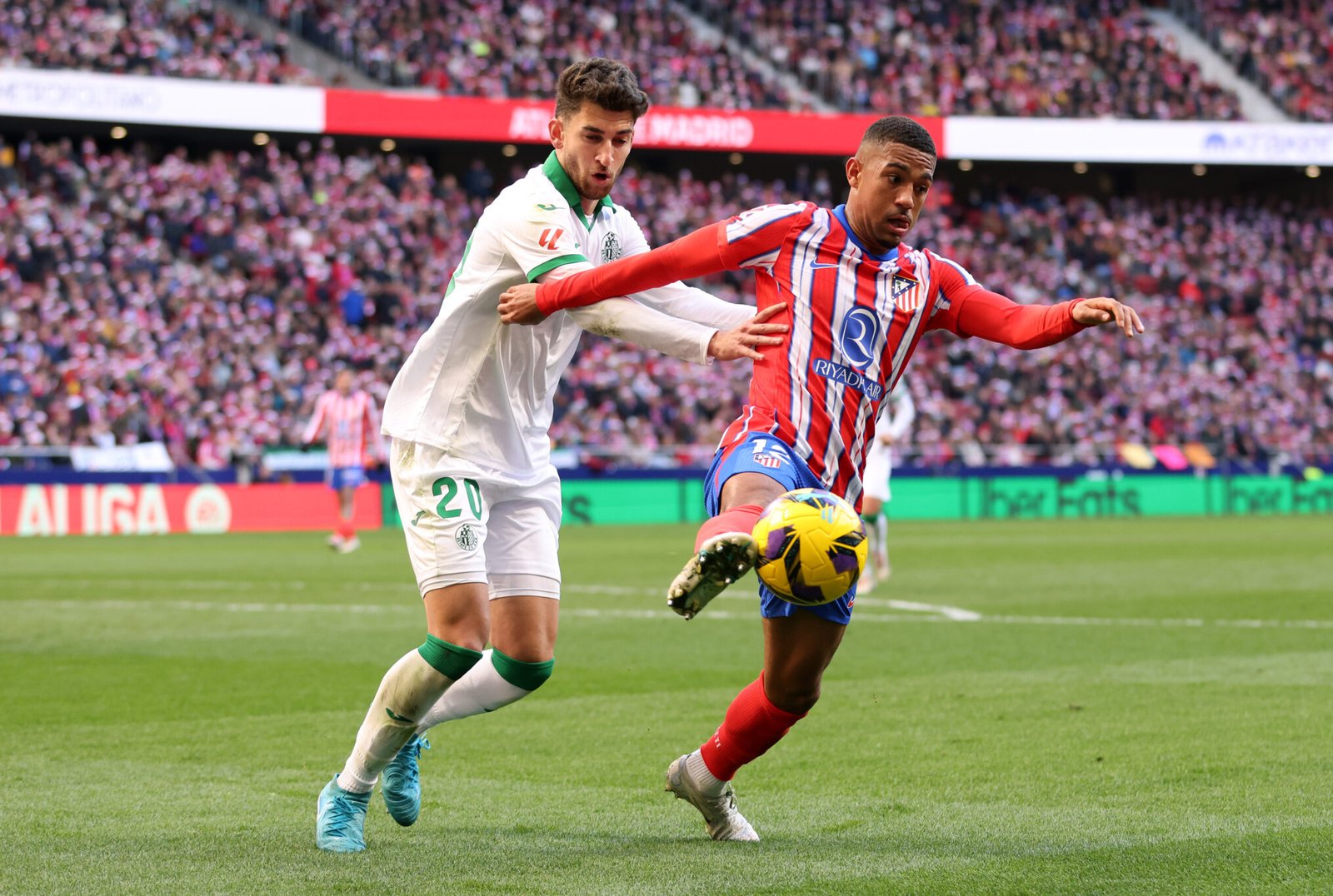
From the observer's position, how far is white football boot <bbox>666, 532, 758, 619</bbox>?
4.27m

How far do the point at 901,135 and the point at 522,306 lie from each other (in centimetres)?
129

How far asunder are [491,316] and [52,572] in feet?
43.6

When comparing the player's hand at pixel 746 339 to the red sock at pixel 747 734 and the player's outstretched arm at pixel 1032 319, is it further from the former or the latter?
the red sock at pixel 747 734

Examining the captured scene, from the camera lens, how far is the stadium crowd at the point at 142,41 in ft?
104

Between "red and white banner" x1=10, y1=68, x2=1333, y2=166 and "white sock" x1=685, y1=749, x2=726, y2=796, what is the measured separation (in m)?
29.0

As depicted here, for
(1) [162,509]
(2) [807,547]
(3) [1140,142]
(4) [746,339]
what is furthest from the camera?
(3) [1140,142]

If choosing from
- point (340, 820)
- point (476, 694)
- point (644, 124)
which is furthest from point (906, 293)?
point (644, 124)

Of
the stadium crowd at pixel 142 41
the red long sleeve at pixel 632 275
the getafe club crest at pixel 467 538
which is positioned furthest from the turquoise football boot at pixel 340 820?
the stadium crowd at pixel 142 41

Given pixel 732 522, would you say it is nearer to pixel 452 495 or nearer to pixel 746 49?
pixel 452 495

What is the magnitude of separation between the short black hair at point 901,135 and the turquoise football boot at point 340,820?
102 inches

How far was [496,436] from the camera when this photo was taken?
208 inches

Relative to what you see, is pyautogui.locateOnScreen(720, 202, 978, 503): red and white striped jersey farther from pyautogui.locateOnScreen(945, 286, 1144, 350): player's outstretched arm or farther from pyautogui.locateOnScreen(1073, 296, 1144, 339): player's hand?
pyautogui.locateOnScreen(1073, 296, 1144, 339): player's hand

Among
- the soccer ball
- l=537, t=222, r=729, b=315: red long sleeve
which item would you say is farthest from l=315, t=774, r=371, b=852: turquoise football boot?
l=537, t=222, r=729, b=315: red long sleeve

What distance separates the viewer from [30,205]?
30.2m
